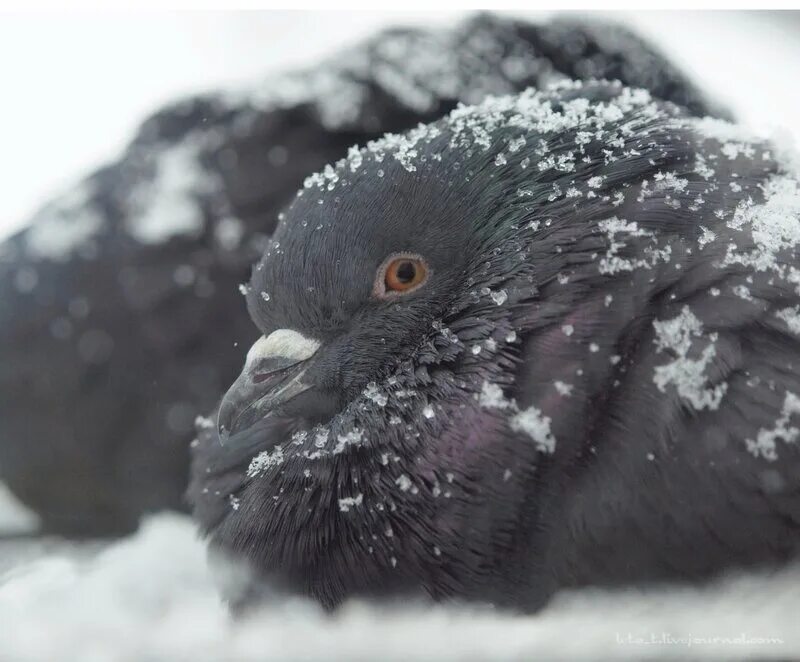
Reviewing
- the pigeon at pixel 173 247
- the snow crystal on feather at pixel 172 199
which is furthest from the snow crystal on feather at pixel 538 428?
the snow crystal on feather at pixel 172 199

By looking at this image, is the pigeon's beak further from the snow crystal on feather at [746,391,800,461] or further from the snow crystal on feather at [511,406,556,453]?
the snow crystal on feather at [746,391,800,461]

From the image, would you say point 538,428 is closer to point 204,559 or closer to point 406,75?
point 204,559

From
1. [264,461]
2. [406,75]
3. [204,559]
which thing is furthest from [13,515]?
[406,75]

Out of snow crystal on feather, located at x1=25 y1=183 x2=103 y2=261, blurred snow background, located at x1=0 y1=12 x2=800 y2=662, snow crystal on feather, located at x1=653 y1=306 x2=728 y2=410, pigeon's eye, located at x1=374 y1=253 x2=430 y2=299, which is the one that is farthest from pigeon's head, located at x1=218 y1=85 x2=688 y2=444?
snow crystal on feather, located at x1=25 y1=183 x2=103 y2=261

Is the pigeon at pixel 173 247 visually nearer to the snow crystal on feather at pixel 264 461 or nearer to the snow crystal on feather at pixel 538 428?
the snow crystal on feather at pixel 264 461

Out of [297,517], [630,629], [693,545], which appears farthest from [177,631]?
[693,545]

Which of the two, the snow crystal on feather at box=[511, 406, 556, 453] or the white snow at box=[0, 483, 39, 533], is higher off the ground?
the snow crystal on feather at box=[511, 406, 556, 453]

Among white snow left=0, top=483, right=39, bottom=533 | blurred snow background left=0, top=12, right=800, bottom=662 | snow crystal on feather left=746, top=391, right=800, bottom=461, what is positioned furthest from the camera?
white snow left=0, top=483, right=39, bottom=533
